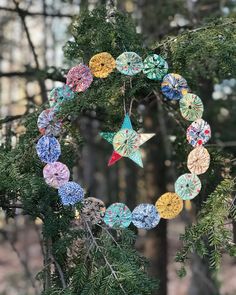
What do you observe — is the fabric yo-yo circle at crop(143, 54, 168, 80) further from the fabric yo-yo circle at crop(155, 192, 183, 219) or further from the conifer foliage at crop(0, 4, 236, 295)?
the fabric yo-yo circle at crop(155, 192, 183, 219)

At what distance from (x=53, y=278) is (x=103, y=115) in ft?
3.76

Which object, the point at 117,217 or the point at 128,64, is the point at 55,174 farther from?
the point at 128,64

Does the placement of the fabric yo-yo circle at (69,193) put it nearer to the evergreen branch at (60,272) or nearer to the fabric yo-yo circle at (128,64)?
the evergreen branch at (60,272)

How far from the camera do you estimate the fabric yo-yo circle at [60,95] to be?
174cm

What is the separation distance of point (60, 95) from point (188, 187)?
1.95 ft

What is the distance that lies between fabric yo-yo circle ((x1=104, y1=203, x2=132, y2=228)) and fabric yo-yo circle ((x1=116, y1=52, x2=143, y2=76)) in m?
0.50

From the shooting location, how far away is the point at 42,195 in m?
1.68

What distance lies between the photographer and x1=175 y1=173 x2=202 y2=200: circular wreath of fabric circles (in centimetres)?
172

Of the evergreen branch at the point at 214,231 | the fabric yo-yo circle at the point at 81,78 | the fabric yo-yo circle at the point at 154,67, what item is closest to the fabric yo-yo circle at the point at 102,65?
the fabric yo-yo circle at the point at 81,78

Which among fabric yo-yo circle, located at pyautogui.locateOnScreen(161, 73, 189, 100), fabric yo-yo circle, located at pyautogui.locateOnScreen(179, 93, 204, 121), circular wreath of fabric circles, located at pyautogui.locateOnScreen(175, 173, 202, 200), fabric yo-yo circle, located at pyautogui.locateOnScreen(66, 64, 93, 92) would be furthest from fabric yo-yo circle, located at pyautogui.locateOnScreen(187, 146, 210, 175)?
fabric yo-yo circle, located at pyautogui.locateOnScreen(66, 64, 93, 92)

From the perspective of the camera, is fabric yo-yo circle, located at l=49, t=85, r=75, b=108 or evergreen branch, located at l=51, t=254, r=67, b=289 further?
fabric yo-yo circle, located at l=49, t=85, r=75, b=108

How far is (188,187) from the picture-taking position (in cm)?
172

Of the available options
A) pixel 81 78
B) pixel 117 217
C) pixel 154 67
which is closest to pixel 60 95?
pixel 81 78

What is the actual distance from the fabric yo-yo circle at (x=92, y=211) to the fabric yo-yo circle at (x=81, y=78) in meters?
0.43
